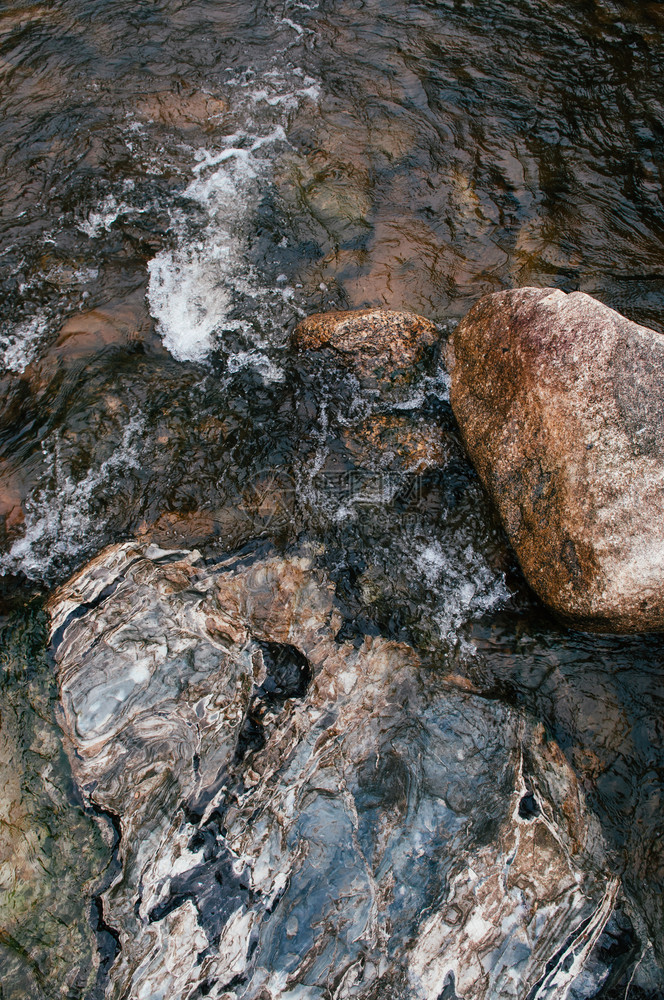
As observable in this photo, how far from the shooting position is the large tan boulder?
3545 millimetres

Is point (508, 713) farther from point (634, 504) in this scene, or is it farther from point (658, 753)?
point (634, 504)

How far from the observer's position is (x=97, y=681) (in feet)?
12.2

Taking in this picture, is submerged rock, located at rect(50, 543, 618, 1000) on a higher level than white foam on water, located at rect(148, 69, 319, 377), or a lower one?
lower

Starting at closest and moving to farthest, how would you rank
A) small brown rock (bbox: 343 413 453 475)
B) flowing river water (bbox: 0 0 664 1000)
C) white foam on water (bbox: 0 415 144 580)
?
flowing river water (bbox: 0 0 664 1000)
white foam on water (bbox: 0 415 144 580)
small brown rock (bbox: 343 413 453 475)

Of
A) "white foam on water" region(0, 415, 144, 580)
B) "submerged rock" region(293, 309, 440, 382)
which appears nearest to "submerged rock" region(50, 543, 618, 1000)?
"white foam on water" region(0, 415, 144, 580)

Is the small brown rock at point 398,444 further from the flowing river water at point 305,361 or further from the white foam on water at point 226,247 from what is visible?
the white foam on water at point 226,247

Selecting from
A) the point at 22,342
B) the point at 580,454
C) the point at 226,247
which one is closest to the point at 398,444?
the point at 580,454

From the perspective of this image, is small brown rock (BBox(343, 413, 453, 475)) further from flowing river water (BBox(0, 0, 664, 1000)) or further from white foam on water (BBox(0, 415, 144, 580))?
white foam on water (BBox(0, 415, 144, 580))

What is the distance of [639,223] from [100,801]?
596cm

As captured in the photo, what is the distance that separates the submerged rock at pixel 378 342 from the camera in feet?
15.5

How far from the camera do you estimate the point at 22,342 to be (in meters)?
4.93

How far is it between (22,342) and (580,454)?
167 inches

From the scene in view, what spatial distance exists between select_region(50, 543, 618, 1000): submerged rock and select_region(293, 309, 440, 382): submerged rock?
5.45 feet

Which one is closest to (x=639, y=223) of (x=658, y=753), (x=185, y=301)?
(x=185, y=301)
